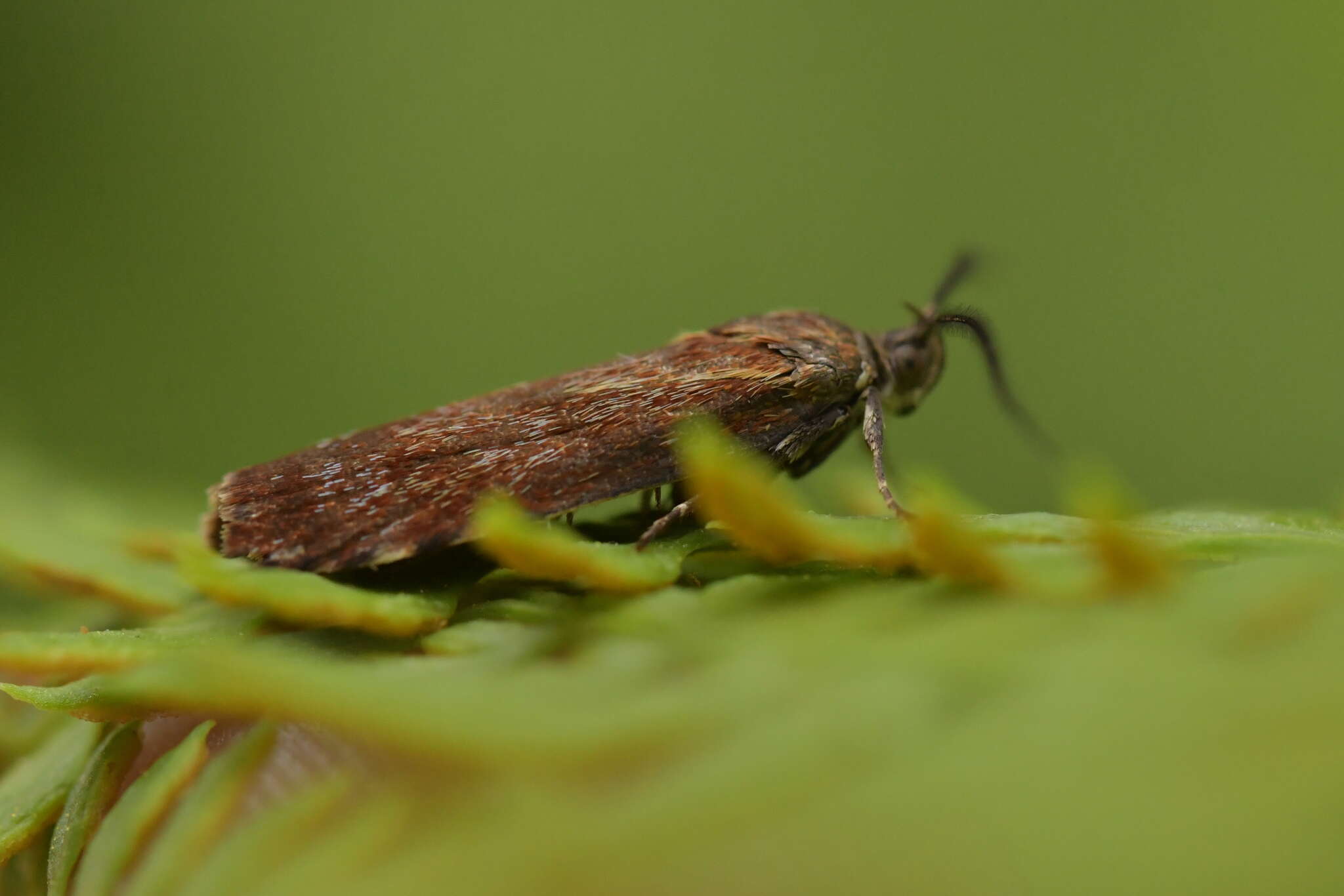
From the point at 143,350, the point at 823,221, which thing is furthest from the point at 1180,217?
the point at 143,350

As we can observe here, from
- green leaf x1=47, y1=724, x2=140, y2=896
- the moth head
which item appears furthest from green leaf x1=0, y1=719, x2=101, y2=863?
the moth head

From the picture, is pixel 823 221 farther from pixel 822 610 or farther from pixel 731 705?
pixel 731 705

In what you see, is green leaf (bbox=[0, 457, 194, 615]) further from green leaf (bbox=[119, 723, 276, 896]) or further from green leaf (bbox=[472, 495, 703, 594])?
green leaf (bbox=[472, 495, 703, 594])

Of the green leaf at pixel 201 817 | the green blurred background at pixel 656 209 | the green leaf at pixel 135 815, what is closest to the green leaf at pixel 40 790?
the green leaf at pixel 135 815

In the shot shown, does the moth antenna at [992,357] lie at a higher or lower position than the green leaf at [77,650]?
higher

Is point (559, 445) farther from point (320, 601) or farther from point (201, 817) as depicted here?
point (201, 817)

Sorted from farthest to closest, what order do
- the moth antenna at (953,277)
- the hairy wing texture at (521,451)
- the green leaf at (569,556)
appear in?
the moth antenna at (953,277), the hairy wing texture at (521,451), the green leaf at (569,556)

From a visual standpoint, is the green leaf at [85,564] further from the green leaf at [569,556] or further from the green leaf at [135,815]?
the green leaf at [569,556]
